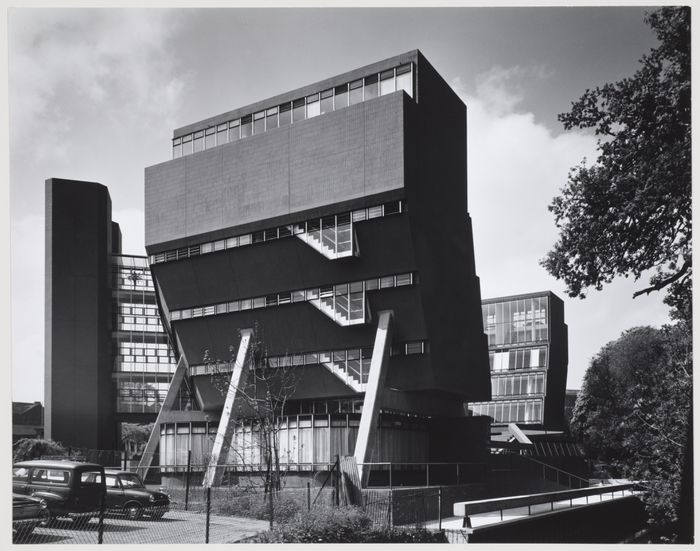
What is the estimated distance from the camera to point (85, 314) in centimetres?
7150

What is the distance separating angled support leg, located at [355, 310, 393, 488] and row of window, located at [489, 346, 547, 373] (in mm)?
51924

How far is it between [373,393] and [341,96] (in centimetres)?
1612

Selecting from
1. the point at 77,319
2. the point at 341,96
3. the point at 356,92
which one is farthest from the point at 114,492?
the point at 77,319

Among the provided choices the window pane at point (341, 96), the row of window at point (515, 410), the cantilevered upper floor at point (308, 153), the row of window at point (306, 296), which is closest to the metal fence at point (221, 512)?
the row of window at point (306, 296)

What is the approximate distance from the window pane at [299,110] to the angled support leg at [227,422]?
12.5m

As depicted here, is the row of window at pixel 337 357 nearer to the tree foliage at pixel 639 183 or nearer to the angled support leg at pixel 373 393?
the angled support leg at pixel 373 393

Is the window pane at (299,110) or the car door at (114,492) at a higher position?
the window pane at (299,110)

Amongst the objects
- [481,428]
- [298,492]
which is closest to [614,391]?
[481,428]

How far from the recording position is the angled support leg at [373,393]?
138ft

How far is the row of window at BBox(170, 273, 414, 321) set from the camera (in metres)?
44.8

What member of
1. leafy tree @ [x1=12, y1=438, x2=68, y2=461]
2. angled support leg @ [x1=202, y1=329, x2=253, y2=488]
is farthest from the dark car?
leafy tree @ [x1=12, y1=438, x2=68, y2=461]

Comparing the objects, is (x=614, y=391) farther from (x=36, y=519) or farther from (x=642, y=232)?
(x=36, y=519)

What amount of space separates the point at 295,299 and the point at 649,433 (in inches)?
821

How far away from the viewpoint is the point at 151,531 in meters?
28.7
